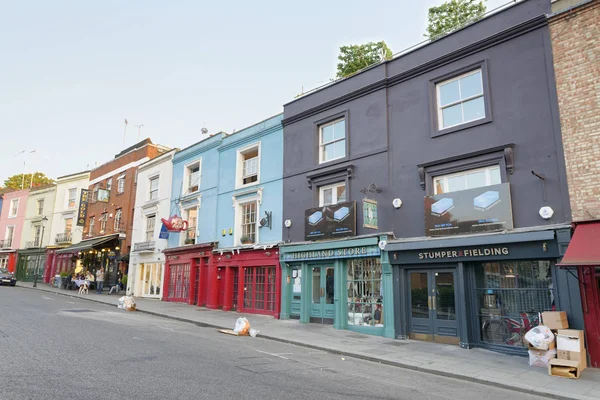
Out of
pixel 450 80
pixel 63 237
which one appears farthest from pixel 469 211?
pixel 63 237

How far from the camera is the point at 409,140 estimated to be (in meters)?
13.4

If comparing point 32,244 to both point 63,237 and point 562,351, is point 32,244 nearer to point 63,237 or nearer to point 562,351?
point 63,237

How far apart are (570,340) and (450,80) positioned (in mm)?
8290

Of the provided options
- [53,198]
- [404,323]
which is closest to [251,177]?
[404,323]

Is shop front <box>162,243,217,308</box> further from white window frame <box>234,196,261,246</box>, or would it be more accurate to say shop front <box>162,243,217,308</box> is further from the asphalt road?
the asphalt road

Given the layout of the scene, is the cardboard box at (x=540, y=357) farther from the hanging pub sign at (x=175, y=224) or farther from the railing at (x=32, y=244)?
the railing at (x=32, y=244)

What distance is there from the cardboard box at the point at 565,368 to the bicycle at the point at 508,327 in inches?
70.7

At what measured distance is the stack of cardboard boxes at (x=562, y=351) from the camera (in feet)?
26.7

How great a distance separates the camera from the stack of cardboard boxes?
814cm

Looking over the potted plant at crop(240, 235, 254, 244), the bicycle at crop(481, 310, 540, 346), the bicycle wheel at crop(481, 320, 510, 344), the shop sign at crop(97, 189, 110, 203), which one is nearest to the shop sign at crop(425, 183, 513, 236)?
the bicycle at crop(481, 310, 540, 346)

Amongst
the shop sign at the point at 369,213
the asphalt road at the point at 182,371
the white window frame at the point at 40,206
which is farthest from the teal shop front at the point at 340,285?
the white window frame at the point at 40,206

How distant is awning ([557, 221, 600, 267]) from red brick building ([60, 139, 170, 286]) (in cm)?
2535

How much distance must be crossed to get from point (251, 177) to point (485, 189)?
38.0 ft

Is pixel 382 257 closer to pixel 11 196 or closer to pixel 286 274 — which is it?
pixel 286 274
